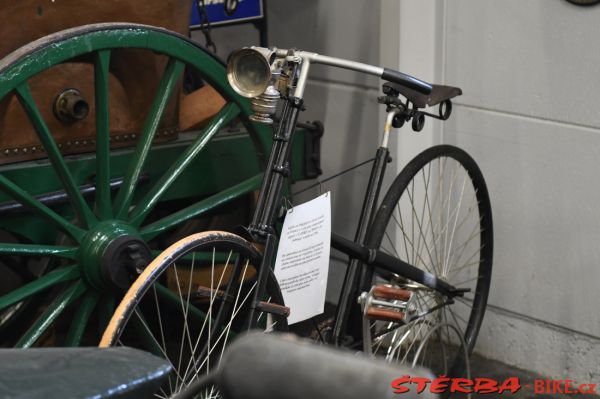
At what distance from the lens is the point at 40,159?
3.02 meters

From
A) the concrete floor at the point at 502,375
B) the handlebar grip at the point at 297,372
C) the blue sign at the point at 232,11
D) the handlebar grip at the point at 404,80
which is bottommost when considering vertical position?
the concrete floor at the point at 502,375

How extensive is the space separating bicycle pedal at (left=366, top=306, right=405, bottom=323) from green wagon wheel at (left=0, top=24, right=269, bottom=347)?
0.66m

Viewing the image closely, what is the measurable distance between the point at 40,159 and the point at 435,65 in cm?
151

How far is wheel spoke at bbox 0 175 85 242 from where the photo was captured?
264 centimetres

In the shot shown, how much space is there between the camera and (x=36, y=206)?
2.69 meters

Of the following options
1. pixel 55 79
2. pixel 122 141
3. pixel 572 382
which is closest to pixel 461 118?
pixel 572 382

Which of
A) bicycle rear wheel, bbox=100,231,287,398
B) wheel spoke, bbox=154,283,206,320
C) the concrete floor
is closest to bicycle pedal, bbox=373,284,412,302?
bicycle rear wheel, bbox=100,231,287,398

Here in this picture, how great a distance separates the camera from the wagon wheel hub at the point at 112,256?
273cm

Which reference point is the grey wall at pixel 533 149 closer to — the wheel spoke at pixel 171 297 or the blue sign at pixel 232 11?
the blue sign at pixel 232 11

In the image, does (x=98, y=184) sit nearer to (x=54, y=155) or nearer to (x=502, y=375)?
(x=54, y=155)

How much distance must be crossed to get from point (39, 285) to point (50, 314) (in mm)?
92

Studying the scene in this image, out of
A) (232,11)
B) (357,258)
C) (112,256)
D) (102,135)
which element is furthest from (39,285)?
(232,11)

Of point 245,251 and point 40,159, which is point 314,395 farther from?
point 40,159

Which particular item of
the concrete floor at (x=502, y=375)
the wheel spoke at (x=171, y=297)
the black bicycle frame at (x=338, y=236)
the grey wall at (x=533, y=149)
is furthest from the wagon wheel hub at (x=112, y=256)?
the grey wall at (x=533, y=149)
